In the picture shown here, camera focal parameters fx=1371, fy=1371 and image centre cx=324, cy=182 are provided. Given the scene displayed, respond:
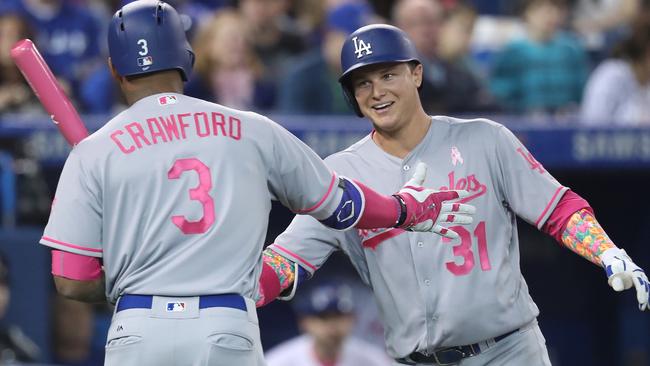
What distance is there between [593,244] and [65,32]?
17.9ft

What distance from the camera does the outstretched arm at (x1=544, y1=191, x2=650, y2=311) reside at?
175 inches

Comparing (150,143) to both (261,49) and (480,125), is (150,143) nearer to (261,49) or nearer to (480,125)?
(480,125)

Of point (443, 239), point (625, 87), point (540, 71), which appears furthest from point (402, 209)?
point (540, 71)

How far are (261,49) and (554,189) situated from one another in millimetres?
4711

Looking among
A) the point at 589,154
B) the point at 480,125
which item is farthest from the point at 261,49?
the point at 480,125

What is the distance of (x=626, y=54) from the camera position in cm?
887

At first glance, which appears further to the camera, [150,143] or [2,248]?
Answer: [2,248]

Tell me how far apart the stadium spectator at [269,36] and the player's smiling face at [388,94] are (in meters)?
4.10

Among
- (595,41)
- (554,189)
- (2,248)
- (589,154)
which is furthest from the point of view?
(595,41)

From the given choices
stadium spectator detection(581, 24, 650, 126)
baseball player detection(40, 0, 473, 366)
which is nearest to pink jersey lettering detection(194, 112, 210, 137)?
baseball player detection(40, 0, 473, 366)

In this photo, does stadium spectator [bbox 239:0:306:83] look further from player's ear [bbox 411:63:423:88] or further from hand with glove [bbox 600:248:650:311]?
hand with glove [bbox 600:248:650:311]

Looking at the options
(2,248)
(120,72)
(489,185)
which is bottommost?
(2,248)

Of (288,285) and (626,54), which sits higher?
(626,54)

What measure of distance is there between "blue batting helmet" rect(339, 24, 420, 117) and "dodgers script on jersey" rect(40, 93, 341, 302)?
2.66ft
